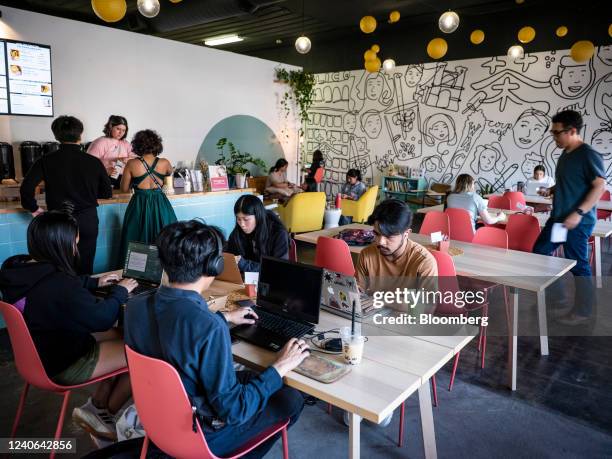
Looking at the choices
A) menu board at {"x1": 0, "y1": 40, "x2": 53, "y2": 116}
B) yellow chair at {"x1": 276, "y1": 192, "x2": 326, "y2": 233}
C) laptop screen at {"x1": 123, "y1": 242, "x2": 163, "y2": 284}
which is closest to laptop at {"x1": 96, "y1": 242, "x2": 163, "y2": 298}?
laptop screen at {"x1": 123, "y1": 242, "x2": 163, "y2": 284}

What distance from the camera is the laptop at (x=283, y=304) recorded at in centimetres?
197

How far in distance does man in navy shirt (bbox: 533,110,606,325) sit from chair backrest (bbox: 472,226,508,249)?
15.2 inches

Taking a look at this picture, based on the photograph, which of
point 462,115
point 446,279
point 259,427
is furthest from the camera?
point 462,115

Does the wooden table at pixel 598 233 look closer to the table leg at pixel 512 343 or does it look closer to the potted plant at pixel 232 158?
the table leg at pixel 512 343

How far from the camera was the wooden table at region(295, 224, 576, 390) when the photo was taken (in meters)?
2.90

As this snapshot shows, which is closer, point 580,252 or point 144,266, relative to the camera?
point 144,266

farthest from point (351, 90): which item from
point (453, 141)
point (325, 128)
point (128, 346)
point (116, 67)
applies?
point (128, 346)

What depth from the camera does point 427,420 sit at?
2.02 meters

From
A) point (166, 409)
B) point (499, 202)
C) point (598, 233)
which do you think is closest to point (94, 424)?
point (166, 409)

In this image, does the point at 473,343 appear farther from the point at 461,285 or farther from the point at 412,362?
the point at 412,362

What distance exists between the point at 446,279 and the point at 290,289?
3.87 ft

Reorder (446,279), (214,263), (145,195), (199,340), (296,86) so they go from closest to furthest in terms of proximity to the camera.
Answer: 1. (199,340)
2. (214,263)
3. (446,279)
4. (145,195)
5. (296,86)

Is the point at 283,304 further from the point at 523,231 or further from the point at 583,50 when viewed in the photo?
the point at 583,50

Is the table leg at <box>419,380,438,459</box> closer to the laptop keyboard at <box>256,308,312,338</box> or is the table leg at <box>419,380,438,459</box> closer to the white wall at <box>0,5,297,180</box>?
the laptop keyboard at <box>256,308,312,338</box>
